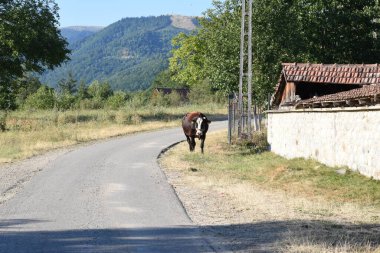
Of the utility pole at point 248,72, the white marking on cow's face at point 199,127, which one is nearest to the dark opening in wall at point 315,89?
the utility pole at point 248,72

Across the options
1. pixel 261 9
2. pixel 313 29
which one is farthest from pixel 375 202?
pixel 313 29

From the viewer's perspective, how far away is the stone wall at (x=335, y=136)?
1399 cm

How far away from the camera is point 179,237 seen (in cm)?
841

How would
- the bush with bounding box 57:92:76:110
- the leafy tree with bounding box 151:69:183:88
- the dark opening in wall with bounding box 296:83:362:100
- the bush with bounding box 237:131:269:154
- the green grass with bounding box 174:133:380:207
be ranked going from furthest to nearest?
the leafy tree with bounding box 151:69:183:88, the bush with bounding box 57:92:76:110, the bush with bounding box 237:131:269:154, the dark opening in wall with bounding box 296:83:362:100, the green grass with bounding box 174:133:380:207

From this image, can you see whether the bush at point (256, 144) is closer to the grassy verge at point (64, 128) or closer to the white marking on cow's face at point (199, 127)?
the white marking on cow's face at point (199, 127)

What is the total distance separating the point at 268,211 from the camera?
438 inches

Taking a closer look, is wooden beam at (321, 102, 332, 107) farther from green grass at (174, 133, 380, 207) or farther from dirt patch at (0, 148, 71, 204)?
dirt patch at (0, 148, 71, 204)

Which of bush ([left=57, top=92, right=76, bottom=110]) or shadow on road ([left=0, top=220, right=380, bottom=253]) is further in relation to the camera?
bush ([left=57, top=92, right=76, bottom=110])

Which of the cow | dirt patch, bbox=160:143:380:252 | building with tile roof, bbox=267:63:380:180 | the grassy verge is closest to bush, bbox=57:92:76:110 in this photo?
the grassy verge

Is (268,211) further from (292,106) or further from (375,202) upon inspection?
(292,106)

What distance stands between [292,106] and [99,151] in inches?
374

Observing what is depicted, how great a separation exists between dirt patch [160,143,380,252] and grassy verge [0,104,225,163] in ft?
39.7

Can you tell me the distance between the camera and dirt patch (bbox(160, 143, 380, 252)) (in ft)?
26.2

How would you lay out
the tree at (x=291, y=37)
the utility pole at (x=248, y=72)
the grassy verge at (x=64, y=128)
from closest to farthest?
the grassy verge at (x=64, y=128) → the utility pole at (x=248, y=72) → the tree at (x=291, y=37)
